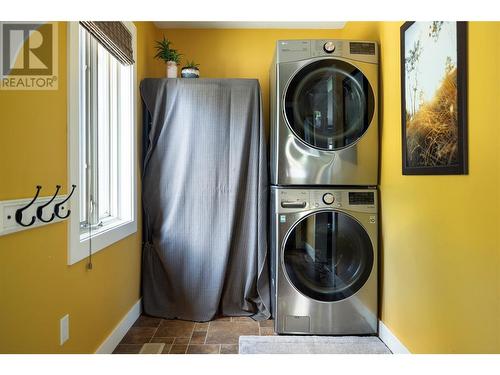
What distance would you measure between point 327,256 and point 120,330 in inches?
55.0

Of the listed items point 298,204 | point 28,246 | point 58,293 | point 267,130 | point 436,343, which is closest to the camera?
point 28,246

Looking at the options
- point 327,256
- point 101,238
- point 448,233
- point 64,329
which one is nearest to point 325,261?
point 327,256

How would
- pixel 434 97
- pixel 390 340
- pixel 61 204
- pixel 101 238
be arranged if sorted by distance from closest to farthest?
pixel 61 204 → pixel 434 97 → pixel 101 238 → pixel 390 340

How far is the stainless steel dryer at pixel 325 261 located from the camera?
6.56ft

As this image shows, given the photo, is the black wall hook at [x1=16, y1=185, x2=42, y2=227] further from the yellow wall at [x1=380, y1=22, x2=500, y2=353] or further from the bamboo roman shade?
the yellow wall at [x1=380, y1=22, x2=500, y2=353]

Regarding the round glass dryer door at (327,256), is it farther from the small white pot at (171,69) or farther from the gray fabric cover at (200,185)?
the small white pot at (171,69)

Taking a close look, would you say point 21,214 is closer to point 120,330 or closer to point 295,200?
point 120,330

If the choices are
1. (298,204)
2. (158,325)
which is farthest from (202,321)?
(298,204)

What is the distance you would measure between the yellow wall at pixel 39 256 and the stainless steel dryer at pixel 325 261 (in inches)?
44.1

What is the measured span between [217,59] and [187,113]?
0.76m

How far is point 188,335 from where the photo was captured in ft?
6.67

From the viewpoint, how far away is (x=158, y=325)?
7.06 feet

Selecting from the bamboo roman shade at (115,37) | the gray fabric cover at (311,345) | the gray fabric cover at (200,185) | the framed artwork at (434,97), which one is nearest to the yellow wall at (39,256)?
the bamboo roman shade at (115,37)
